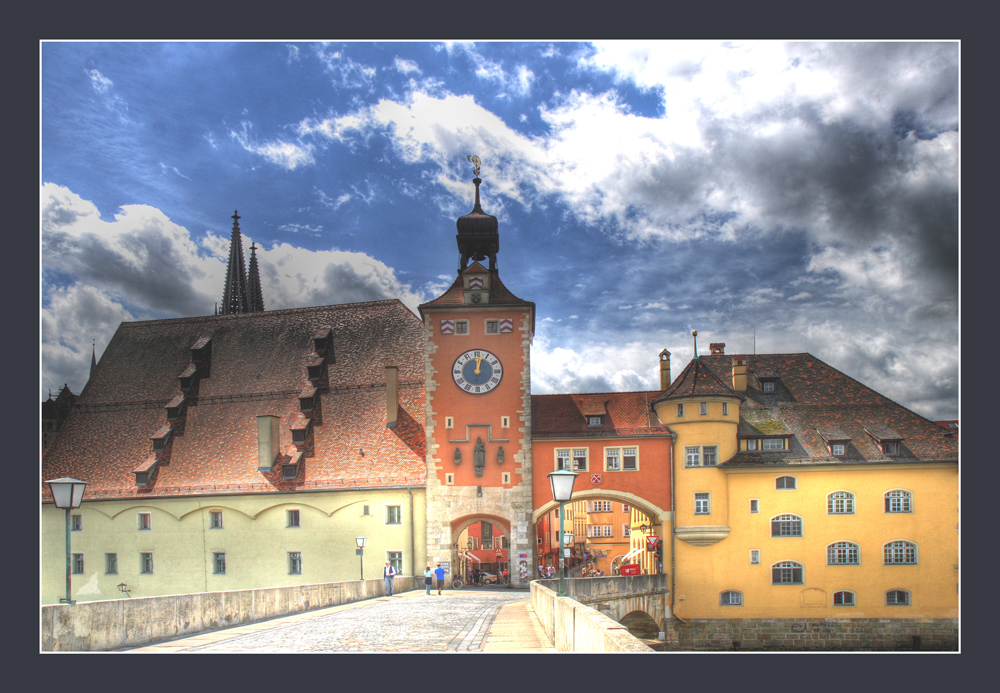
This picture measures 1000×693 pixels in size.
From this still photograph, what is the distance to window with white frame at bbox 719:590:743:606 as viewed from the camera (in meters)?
28.4

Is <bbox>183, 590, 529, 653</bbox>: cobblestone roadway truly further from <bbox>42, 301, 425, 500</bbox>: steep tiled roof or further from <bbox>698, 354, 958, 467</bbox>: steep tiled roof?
<bbox>698, 354, 958, 467</bbox>: steep tiled roof

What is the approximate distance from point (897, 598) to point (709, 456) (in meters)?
6.70

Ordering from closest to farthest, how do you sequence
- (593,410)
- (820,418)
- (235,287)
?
(820,418) → (593,410) → (235,287)

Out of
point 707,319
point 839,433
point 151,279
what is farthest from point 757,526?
point 151,279

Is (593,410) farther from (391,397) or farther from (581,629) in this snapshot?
(581,629)

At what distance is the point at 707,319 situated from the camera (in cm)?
2461

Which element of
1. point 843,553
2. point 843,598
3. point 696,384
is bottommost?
point 843,598

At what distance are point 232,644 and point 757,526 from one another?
780 inches

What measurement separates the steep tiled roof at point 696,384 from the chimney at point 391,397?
8.67 metres

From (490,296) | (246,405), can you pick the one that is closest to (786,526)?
(490,296)

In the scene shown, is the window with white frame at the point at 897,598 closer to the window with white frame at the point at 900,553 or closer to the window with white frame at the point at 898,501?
the window with white frame at the point at 900,553

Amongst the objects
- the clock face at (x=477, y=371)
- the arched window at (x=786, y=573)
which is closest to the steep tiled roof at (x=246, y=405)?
the clock face at (x=477, y=371)

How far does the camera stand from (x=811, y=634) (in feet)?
90.0

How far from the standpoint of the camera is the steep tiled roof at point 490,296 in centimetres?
2935
